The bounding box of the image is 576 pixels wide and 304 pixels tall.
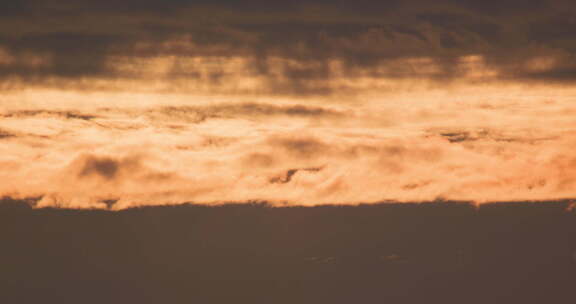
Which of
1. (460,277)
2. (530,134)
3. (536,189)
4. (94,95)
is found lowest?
(460,277)

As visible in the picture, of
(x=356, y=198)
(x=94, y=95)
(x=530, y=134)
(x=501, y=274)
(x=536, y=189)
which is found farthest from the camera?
(x=501, y=274)

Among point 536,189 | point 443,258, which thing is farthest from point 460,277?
point 536,189

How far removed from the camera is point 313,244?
162ft

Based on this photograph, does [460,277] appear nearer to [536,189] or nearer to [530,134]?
[536,189]

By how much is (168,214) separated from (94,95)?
21.8 metres

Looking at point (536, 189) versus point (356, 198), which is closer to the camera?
point (536, 189)

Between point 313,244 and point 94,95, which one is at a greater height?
point 94,95

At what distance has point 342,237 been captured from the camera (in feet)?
163

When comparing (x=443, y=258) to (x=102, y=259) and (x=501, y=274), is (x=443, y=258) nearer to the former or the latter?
(x=501, y=274)

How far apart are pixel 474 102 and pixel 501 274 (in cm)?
2682

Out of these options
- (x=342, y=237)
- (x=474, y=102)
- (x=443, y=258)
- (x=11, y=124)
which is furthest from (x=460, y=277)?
(x=11, y=124)

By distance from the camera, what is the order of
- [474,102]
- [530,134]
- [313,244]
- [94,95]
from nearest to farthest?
[94,95] < [474,102] < [530,134] < [313,244]

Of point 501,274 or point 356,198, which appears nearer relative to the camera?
point 356,198

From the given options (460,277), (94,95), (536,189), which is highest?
(94,95)
